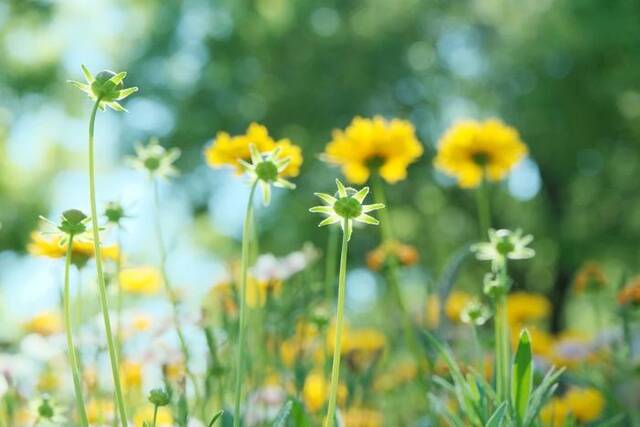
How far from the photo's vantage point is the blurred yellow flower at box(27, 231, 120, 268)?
0.92 metres

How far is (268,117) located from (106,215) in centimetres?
866

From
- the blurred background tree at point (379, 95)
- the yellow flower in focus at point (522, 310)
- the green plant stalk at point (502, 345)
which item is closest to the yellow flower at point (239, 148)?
the green plant stalk at point (502, 345)

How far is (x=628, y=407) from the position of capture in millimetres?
1097

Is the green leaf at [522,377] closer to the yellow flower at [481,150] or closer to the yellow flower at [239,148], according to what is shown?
the yellow flower at [239,148]

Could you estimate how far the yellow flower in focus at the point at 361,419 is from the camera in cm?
133

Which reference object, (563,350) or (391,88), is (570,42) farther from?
(563,350)

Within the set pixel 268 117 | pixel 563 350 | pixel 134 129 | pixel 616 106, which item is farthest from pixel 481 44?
pixel 563 350

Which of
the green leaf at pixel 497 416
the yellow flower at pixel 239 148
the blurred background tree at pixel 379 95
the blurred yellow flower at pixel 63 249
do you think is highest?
the blurred background tree at pixel 379 95

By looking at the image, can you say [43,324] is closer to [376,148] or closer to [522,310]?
[376,148]

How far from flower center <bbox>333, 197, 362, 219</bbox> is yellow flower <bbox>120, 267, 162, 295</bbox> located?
30.1 inches

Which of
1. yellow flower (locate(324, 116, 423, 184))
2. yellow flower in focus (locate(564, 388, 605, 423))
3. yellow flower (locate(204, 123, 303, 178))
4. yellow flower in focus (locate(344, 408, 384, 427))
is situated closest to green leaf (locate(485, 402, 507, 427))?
yellow flower (locate(204, 123, 303, 178))

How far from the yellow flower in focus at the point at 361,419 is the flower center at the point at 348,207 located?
71 centimetres

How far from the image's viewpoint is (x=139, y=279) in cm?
137

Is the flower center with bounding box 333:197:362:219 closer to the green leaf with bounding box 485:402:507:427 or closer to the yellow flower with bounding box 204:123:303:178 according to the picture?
the green leaf with bounding box 485:402:507:427
